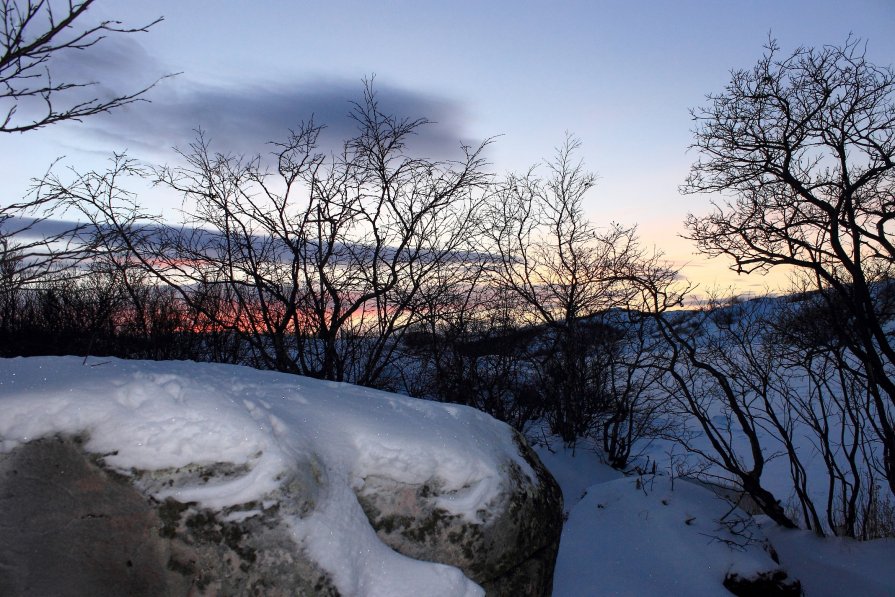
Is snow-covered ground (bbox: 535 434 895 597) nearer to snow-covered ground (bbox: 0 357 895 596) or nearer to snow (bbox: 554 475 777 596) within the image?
snow (bbox: 554 475 777 596)

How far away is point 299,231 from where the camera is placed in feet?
25.2

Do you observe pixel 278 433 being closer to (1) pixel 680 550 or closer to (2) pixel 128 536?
(2) pixel 128 536

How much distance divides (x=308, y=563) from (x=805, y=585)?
549 cm

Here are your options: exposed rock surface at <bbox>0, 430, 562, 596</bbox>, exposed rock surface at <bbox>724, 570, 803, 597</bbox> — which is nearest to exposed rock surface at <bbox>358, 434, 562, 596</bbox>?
exposed rock surface at <bbox>0, 430, 562, 596</bbox>

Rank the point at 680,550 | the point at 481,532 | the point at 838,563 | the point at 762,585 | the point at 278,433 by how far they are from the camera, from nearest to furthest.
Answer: the point at 278,433, the point at 481,532, the point at 762,585, the point at 680,550, the point at 838,563

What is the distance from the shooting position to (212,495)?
2074 millimetres

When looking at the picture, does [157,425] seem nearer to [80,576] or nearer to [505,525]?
[80,576]

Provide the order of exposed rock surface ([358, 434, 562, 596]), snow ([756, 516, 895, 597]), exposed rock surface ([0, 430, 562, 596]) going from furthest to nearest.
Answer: snow ([756, 516, 895, 597]) < exposed rock surface ([358, 434, 562, 596]) < exposed rock surface ([0, 430, 562, 596])

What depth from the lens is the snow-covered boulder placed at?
79.4 inches

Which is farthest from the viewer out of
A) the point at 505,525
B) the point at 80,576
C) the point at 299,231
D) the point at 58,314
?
the point at 58,314

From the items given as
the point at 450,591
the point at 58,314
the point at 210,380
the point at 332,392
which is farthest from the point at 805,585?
the point at 58,314

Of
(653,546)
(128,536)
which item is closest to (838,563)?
(653,546)

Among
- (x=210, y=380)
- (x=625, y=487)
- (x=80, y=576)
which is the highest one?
(x=210, y=380)

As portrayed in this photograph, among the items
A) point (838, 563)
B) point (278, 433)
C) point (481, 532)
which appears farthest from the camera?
point (838, 563)
